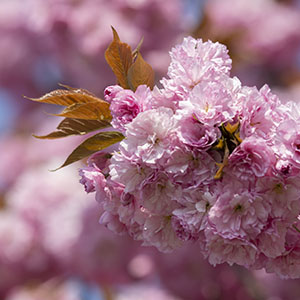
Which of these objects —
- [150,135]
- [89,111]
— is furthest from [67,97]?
[150,135]

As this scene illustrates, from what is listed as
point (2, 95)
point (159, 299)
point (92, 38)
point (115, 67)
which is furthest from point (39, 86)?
point (115, 67)

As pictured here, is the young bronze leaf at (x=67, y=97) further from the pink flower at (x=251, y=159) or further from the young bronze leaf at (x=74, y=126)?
the pink flower at (x=251, y=159)

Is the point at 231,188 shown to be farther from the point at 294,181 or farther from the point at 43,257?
the point at 43,257

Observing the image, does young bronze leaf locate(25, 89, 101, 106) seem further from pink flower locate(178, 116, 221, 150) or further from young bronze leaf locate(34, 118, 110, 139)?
pink flower locate(178, 116, 221, 150)

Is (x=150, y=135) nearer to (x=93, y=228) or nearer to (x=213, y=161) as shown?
(x=213, y=161)

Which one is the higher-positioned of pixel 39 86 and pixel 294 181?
pixel 39 86

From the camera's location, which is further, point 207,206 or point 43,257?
point 43,257
